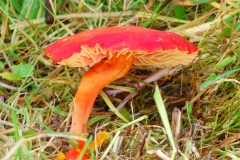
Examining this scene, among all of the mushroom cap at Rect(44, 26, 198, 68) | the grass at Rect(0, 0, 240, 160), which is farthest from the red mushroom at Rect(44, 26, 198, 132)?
the grass at Rect(0, 0, 240, 160)

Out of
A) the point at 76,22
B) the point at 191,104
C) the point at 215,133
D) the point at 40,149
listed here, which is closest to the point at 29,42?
the point at 76,22

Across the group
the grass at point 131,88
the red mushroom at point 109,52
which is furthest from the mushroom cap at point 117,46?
the grass at point 131,88

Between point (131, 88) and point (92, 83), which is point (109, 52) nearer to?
point (92, 83)

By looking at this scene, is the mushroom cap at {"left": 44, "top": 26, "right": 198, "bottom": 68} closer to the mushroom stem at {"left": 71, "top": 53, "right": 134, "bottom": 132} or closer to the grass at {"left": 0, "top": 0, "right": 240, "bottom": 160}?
the mushroom stem at {"left": 71, "top": 53, "right": 134, "bottom": 132}

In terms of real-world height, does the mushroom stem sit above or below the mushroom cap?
below

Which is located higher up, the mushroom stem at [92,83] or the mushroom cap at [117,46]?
the mushroom cap at [117,46]

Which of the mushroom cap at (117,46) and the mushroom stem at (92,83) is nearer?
the mushroom cap at (117,46)

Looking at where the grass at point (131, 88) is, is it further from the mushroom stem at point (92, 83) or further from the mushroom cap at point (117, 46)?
the mushroom cap at point (117, 46)
